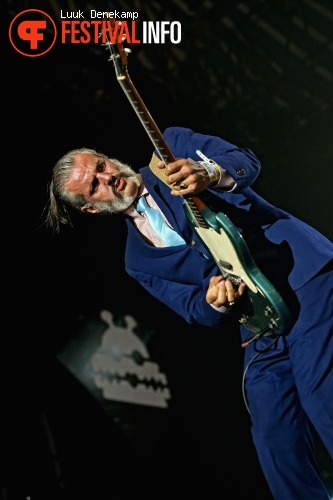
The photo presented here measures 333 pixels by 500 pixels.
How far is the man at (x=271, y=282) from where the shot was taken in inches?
70.8

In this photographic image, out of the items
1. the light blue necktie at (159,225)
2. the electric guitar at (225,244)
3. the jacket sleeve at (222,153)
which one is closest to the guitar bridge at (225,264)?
the electric guitar at (225,244)

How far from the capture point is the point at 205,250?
2.05 meters

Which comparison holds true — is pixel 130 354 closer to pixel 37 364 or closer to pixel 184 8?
pixel 37 364

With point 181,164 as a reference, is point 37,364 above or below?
below

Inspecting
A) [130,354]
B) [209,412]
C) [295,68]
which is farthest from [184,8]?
[209,412]

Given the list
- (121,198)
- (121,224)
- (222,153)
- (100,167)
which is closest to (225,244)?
(222,153)

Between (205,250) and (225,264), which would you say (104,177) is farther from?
(225,264)

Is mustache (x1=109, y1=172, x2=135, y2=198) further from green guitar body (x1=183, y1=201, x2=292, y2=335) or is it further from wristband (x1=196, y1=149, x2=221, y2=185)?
wristband (x1=196, y1=149, x2=221, y2=185)

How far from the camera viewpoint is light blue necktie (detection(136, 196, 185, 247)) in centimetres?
225

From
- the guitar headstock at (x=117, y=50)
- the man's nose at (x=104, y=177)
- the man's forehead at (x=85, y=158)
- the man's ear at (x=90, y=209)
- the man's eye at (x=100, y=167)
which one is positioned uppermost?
the guitar headstock at (x=117, y=50)

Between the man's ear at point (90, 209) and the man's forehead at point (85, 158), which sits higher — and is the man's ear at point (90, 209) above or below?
below

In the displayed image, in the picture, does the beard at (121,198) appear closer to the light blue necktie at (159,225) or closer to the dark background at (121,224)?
the light blue necktie at (159,225)

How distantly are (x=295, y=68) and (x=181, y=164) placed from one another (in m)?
1.75

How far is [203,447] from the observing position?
2977 mm
